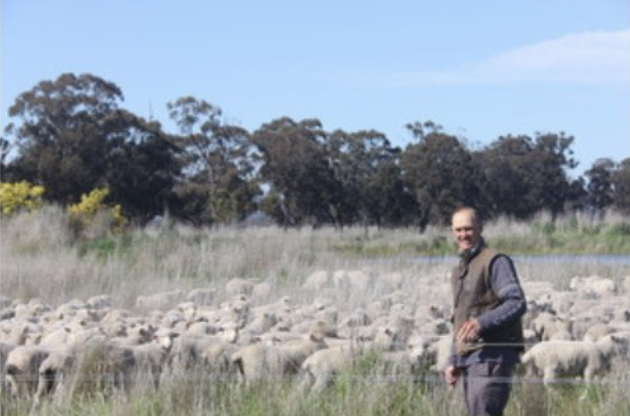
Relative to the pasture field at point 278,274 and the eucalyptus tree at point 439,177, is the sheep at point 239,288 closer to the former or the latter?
the pasture field at point 278,274

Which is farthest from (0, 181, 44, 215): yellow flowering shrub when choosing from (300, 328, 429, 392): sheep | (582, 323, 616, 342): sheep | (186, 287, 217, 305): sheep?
(300, 328, 429, 392): sheep

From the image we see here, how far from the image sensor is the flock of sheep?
10.9 m

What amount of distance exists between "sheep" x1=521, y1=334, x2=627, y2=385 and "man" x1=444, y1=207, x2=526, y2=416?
3.80 m

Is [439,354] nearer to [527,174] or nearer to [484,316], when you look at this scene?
[484,316]

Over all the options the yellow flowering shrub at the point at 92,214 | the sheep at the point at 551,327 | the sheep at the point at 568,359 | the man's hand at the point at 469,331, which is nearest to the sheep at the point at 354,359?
the sheep at the point at 568,359

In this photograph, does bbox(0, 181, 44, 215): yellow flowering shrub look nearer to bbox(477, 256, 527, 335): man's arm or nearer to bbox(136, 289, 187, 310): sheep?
bbox(136, 289, 187, 310): sheep

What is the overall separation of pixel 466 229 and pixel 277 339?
5.43m

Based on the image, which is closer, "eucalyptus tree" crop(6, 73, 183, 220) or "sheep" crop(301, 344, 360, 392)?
"sheep" crop(301, 344, 360, 392)

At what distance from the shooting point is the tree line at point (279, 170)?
50844 mm

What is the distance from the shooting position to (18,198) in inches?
1500

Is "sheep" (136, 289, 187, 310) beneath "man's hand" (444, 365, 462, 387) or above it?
beneath

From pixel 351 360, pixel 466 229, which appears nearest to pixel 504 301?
pixel 466 229

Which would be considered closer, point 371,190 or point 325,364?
point 325,364

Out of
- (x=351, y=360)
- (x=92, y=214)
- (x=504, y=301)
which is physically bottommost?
(x=351, y=360)
